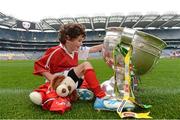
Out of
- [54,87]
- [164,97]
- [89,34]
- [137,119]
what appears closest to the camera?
[137,119]

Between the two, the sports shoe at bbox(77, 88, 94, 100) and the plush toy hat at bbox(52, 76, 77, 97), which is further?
the sports shoe at bbox(77, 88, 94, 100)

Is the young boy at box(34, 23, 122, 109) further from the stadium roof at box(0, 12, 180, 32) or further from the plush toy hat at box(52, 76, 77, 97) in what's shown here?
the stadium roof at box(0, 12, 180, 32)

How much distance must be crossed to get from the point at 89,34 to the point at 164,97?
185ft

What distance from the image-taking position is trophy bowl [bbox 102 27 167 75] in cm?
294

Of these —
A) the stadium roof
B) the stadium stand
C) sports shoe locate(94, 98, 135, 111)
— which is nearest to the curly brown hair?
sports shoe locate(94, 98, 135, 111)

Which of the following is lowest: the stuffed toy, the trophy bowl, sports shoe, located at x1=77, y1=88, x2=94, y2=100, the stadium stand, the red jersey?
the stadium stand

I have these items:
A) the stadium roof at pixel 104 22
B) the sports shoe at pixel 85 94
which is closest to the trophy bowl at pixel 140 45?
the sports shoe at pixel 85 94

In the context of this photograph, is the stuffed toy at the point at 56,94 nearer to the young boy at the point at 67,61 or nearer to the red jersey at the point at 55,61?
the young boy at the point at 67,61

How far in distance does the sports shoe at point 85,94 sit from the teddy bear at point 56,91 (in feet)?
0.87

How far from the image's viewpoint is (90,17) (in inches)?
1854

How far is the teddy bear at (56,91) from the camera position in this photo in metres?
3.01

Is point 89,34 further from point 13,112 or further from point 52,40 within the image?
point 13,112

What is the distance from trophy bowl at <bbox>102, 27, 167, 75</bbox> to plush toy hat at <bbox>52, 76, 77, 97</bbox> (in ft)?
1.53

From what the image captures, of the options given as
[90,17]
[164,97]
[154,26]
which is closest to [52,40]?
[90,17]
